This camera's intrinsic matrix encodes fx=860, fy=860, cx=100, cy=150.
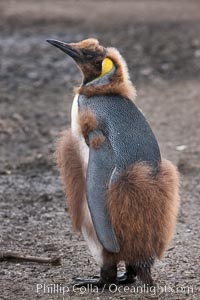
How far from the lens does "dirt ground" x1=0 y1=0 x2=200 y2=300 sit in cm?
443

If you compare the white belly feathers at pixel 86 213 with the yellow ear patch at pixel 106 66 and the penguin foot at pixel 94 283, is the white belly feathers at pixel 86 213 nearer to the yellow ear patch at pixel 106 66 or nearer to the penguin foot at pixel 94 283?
the penguin foot at pixel 94 283

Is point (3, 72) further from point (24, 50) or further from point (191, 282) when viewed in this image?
point (191, 282)

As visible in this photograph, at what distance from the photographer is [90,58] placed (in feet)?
14.0

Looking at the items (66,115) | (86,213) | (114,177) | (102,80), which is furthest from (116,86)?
(66,115)

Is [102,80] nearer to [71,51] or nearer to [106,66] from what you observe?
[106,66]

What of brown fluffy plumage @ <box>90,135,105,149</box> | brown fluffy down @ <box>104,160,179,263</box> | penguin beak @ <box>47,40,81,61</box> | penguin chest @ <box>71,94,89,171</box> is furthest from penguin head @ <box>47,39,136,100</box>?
brown fluffy down @ <box>104,160,179,263</box>

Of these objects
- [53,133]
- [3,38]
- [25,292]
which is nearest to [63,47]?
[25,292]

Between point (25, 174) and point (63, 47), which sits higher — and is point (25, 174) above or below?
below

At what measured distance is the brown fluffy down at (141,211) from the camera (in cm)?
397

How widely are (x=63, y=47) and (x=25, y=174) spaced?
7.12 ft

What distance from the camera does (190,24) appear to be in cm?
1209

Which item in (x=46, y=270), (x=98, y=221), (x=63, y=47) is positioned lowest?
(x=46, y=270)

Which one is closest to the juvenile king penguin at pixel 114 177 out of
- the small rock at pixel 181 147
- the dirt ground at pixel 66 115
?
the dirt ground at pixel 66 115

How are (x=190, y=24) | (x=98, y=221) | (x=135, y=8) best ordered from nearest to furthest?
(x=98, y=221)
(x=190, y=24)
(x=135, y=8)
